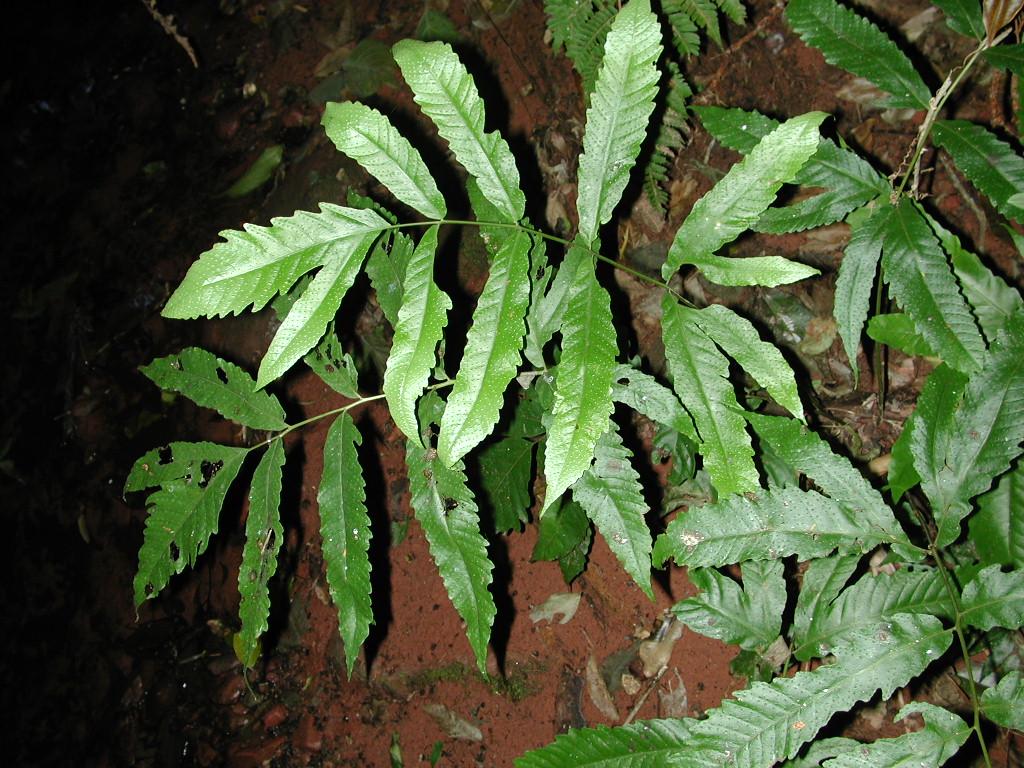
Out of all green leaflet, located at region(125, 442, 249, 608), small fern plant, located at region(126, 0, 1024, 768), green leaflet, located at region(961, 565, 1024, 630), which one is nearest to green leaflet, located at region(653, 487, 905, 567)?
small fern plant, located at region(126, 0, 1024, 768)

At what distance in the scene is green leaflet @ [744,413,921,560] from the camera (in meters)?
1.58

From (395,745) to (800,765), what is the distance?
1.63 metres

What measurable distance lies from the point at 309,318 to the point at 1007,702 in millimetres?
1708

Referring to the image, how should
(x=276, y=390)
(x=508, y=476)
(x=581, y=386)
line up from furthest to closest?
(x=276, y=390)
(x=508, y=476)
(x=581, y=386)

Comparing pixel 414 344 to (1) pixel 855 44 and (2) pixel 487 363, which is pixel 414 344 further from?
(1) pixel 855 44

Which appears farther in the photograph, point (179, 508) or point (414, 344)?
point (179, 508)

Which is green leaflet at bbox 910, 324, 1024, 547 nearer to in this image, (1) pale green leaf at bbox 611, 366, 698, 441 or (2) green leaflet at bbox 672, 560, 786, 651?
(2) green leaflet at bbox 672, 560, 786, 651

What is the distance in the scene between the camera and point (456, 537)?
5.39 ft

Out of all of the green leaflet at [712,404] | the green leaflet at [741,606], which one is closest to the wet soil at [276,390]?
the green leaflet at [741,606]

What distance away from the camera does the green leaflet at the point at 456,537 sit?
5.19 ft

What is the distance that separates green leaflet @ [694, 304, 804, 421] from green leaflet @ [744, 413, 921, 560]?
0.23 metres

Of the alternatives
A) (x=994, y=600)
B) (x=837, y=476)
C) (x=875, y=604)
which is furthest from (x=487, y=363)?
(x=994, y=600)

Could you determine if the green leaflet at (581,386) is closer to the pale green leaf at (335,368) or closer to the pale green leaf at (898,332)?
the pale green leaf at (335,368)

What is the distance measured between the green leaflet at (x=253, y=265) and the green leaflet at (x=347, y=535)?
470 mm
